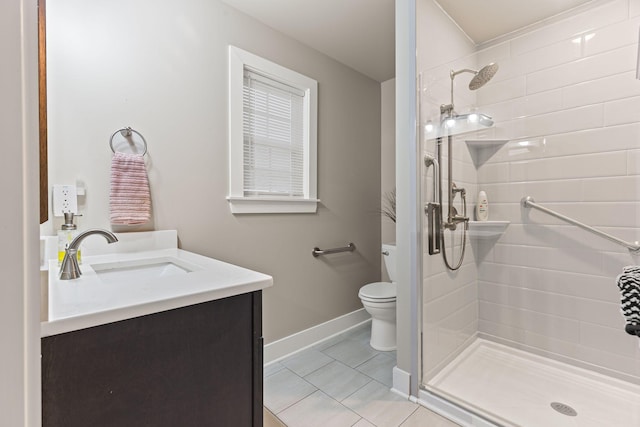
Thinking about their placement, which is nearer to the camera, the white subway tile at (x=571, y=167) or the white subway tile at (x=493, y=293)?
the white subway tile at (x=571, y=167)

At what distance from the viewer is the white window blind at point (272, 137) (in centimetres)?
200

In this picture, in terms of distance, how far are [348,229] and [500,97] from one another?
146 centimetres

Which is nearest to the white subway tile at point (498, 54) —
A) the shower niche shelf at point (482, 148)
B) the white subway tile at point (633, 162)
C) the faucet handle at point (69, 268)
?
the shower niche shelf at point (482, 148)

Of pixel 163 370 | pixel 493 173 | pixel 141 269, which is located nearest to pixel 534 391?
pixel 493 173

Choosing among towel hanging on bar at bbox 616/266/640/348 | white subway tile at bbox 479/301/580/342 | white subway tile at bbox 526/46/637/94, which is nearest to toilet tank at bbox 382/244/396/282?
white subway tile at bbox 479/301/580/342

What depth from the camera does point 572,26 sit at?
6.06 ft

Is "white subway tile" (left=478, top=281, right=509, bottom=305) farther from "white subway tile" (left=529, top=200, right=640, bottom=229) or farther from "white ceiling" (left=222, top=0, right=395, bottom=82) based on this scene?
"white ceiling" (left=222, top=0, right=395, bottom=82)

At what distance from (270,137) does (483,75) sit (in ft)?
4.66

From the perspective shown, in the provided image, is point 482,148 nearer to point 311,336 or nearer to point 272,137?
→ point 272,137

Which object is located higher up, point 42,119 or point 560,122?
point 560,122

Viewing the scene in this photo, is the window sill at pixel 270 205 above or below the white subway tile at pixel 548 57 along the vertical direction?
below

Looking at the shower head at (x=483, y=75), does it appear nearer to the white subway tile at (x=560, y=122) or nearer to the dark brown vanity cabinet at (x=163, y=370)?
the white subway tile at (x=560, y=122)

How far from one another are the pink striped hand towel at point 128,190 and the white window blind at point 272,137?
62 centimetres

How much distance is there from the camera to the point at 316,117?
2.35 metres
